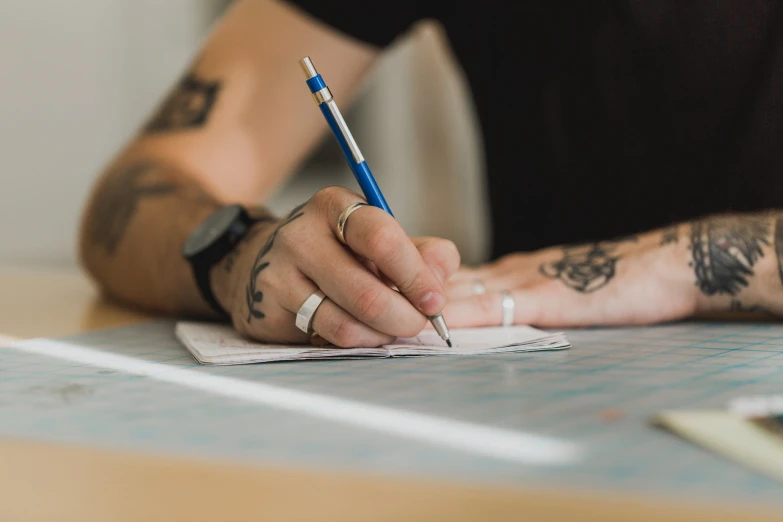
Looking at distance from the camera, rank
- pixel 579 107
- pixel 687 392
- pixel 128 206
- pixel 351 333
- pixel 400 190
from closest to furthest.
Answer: pixel 687 392 → pixel 351 333 → pixel 128 206 → pixel 579 107 → pixel 400 190

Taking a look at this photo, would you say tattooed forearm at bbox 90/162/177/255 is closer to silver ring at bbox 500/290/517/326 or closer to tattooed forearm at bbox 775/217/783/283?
silver ring at bbox 500/290/517/326

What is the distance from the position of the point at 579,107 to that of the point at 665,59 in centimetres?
18

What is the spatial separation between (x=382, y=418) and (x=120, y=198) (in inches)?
33.1

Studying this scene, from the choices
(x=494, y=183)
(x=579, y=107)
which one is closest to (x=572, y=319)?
(x=579, y=107)

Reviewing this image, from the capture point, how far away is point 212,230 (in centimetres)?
88

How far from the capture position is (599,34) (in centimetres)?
A: 125

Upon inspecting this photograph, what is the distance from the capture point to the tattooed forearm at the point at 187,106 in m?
1.33

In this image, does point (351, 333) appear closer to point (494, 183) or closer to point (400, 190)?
point (494, 183)

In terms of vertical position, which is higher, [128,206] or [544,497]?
[128,206]

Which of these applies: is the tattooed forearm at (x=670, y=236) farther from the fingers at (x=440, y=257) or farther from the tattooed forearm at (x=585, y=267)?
the fingers at (x=440, y=257)

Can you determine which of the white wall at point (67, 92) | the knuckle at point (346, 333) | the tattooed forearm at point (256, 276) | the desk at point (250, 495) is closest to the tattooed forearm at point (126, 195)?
the tattooed forearm at point (256, 276)

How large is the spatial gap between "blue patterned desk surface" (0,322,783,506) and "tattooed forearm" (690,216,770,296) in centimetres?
10

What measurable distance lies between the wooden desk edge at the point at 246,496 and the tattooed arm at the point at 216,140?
24.9 inches

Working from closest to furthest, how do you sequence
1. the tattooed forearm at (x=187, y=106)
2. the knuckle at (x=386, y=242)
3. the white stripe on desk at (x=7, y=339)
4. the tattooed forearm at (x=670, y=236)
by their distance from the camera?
1. the knuckle at (x=386, y=242)
2. the white stripe on desk at (x=7, y=339)
3. the tattooed forearm at (x=670, y=236)
4. the tattooed forearm at (x=187, y=106)
